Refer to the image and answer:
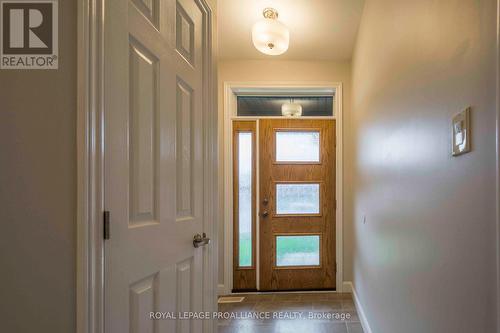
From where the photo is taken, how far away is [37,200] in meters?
0.93

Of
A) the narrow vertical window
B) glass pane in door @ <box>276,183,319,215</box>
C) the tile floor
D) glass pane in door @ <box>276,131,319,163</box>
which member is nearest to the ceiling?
glass pane in door @ <box>276,131,319,163</box>

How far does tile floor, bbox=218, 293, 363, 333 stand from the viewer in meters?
2.92

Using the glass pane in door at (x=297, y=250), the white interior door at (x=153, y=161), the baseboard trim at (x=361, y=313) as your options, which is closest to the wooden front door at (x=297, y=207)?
the glass pane in door at (x=297, y=250)

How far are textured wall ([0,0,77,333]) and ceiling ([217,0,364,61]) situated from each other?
250 cm

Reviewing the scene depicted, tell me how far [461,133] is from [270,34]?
221 cm

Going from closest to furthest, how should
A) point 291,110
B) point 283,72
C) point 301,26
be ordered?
point 301,26 → point 283,72 → point 291,110

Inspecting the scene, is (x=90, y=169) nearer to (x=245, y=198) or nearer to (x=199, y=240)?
(x=199, y=240)

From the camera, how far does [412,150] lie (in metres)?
1.56

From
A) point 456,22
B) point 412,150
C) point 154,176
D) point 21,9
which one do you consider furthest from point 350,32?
point 21,9

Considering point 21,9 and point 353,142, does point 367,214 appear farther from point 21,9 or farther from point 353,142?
point 21,9

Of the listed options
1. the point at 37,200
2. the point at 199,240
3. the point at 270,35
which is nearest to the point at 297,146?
the point at 270,35

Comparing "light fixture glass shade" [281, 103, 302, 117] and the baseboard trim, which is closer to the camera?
A: the baseboard trim

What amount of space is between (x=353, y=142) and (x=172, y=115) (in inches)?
99.5

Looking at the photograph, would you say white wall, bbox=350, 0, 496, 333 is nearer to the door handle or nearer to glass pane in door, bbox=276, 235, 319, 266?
the door handle
